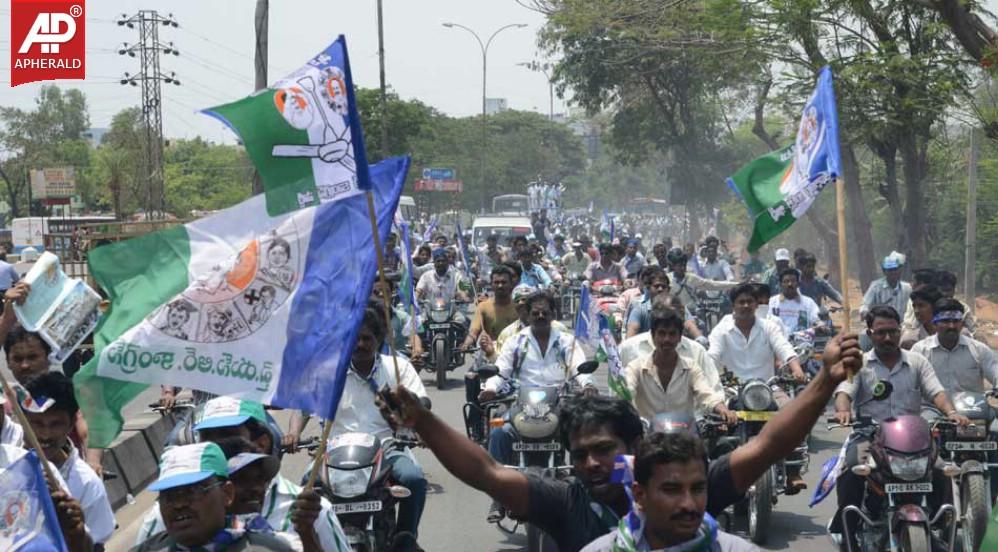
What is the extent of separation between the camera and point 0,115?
291 ft

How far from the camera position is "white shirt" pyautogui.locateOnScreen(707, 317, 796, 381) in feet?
34.4

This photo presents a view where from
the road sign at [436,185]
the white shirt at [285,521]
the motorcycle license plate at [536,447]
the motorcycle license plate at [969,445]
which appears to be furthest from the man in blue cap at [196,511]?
the road sign at [436,185]

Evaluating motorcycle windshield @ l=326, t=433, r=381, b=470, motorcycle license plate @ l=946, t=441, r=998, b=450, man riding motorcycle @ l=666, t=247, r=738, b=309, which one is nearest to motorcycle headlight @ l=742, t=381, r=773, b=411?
motorcycle license plate @ l=946, t=441, r=998, b=450

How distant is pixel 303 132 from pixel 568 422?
142 centimetres

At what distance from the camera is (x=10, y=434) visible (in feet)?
18.5

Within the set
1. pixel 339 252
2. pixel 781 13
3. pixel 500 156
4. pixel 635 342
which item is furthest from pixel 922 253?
pixel 500 156

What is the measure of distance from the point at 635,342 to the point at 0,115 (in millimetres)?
85680

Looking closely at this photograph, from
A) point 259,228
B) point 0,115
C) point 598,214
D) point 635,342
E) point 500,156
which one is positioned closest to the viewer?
point 259,228

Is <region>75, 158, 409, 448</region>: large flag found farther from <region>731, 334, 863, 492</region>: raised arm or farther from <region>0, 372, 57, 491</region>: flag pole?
<region>731, 334, 863, 492</region>: raised arm

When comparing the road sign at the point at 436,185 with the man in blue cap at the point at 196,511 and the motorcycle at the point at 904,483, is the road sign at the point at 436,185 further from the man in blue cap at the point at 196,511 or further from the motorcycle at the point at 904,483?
the man in blue cap at the point at 196,511

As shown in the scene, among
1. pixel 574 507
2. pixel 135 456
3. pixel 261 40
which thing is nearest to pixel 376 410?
pixel 574 507

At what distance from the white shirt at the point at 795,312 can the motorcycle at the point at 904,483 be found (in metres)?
6.38

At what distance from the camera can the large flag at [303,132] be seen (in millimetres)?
5137

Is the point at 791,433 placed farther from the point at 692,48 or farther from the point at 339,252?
the point at 692,48
